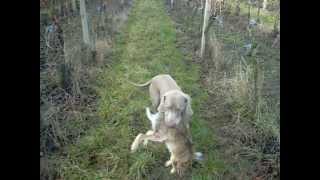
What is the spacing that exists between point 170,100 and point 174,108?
1.9 inches

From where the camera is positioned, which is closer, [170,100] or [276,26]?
[170,100]

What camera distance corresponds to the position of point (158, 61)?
2979mm

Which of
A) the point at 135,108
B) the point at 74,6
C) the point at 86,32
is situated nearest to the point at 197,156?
the point at 135,108

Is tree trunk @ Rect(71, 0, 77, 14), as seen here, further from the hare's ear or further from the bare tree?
the hare's ear

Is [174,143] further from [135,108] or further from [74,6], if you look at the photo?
[74,6]

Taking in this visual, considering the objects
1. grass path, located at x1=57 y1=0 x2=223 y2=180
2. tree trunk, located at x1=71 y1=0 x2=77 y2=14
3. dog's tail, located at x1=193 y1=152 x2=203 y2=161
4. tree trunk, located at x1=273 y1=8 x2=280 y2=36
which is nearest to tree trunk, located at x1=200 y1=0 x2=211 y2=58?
grass path, located at x1=57 y1=0 x2=223 y2=180

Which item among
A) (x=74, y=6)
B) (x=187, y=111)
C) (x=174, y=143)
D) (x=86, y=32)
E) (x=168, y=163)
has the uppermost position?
(x=74, y=6)

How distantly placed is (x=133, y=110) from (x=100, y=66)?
0.30 metres

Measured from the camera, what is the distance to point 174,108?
285 cm

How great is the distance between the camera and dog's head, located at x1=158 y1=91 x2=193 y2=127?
9.34 ft

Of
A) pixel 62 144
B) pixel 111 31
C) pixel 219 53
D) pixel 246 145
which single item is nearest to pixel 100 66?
pixel 111 31

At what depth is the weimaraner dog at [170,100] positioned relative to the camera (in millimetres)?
2848
